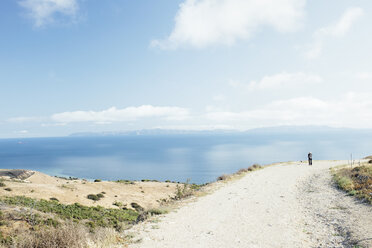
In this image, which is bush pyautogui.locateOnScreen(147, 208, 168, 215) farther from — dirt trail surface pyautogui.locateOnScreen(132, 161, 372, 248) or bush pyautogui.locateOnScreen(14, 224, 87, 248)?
bush pyautogui.locateOnScreen(14, 224, 87, 248)

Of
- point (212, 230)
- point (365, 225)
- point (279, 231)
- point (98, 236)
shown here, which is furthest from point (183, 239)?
point (365, 225)

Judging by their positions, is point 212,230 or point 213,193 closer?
point 212,230

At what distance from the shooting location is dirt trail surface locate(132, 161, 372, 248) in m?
8.88

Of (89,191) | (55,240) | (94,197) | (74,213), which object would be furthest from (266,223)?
(89,191)

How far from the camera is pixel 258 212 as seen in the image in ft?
43.7

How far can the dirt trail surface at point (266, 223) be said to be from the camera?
29.1 ft

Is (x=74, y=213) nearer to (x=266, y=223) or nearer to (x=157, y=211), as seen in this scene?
(x=157, y=211)

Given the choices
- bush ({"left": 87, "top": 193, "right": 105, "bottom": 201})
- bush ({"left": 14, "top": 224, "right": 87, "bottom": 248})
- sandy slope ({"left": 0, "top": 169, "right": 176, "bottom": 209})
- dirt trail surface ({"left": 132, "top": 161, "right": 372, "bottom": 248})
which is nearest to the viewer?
bush ({"left": 14, "top": 224, "right": 87, "bottom": 248})

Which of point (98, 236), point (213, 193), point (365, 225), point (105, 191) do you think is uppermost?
point (98, 236)

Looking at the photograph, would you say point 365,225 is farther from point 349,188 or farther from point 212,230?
point 349,188

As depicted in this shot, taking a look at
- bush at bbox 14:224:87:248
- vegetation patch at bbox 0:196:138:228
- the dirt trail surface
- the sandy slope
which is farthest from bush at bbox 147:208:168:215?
the sandy slope

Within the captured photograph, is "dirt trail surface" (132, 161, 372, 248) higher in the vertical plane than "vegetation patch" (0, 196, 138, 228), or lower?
higher

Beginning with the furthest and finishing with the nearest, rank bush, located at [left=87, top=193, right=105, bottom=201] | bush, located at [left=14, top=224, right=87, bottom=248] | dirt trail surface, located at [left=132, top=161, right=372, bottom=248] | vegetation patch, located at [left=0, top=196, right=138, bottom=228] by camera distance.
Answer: bush, located at [left=87, top=193, right=105, bottom=201] → vegetation patch, located at [left=0, top=196, right=138, bottom=228] → dirt trail surface, located at [left=132, top=161, right=372, bottom=248] → bush, located at [left=14, top=224, right=87, bottom=248]

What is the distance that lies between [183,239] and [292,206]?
8.65m
